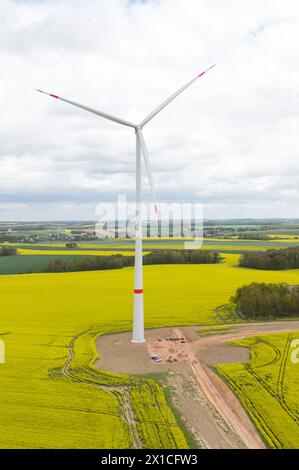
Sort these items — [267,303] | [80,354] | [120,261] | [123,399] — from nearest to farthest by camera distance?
[123,399]
[80,354]
[267,303]
[120,261]

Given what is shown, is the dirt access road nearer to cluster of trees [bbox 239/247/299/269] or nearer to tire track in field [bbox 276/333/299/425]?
tire track in field [bbox 276/333/299/425]

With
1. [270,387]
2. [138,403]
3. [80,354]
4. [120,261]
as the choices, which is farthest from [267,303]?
[120,261]

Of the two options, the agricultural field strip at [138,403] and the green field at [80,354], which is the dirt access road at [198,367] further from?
the green field at [80,354]

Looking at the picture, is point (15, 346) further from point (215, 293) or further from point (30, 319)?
point (215, 293)

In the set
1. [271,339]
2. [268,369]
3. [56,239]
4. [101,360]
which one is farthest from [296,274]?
[56,239]

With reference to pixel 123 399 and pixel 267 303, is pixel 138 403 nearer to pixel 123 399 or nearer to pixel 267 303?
pixel 123 399

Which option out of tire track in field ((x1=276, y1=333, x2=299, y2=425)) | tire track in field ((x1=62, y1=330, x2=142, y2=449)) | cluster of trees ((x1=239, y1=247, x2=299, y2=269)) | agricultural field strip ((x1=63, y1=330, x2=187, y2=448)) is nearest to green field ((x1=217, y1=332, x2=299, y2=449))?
tire track in field ((x1=276, y1=333, x2=299, y2=425))

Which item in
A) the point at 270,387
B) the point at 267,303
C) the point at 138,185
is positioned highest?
the point at 138,185

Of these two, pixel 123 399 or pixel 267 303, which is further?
pixel 267 303
